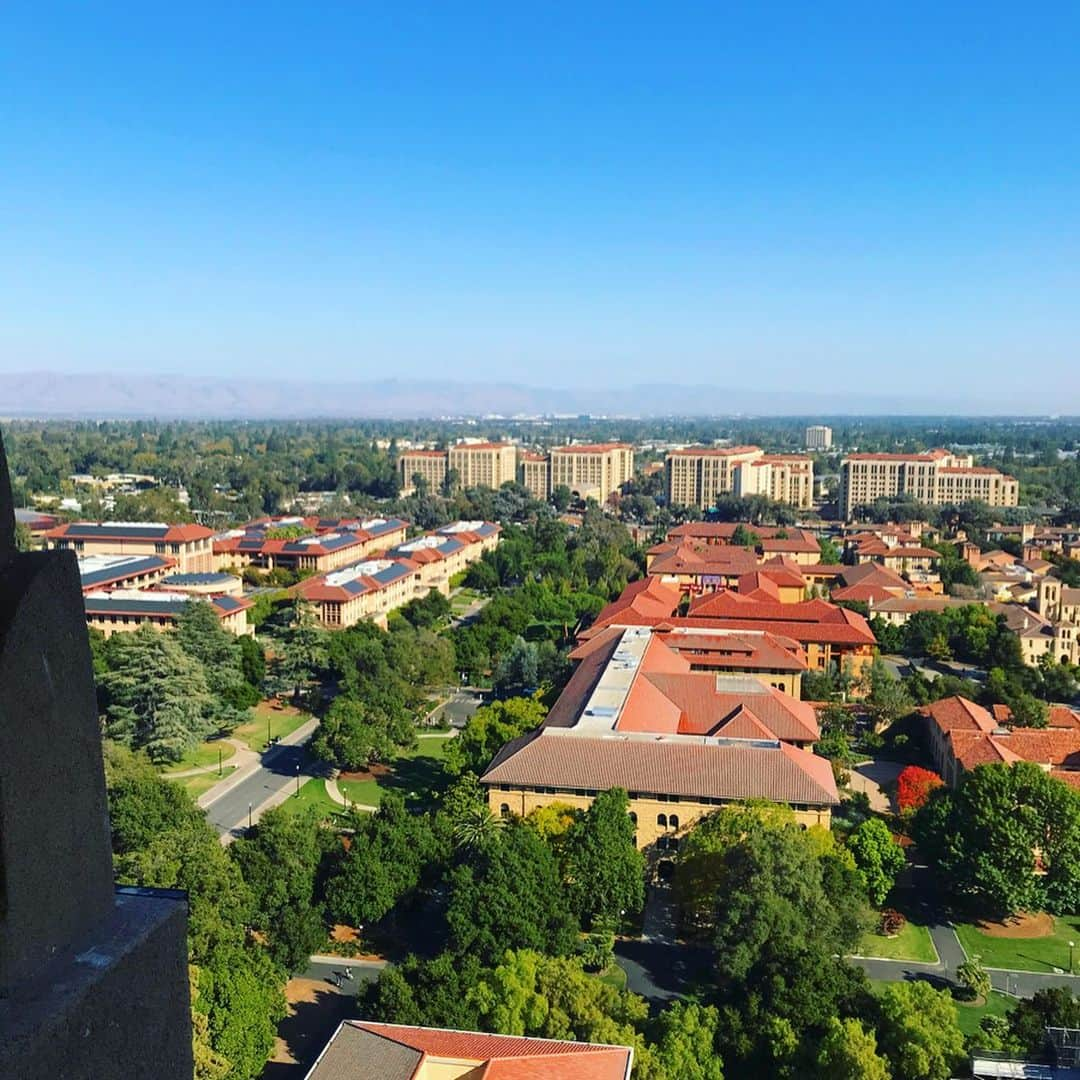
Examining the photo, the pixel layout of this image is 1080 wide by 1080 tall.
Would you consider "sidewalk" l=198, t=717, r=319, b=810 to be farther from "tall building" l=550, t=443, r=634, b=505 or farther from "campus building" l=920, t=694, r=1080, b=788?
"tall building" l=550, t=443, r=634, b=505

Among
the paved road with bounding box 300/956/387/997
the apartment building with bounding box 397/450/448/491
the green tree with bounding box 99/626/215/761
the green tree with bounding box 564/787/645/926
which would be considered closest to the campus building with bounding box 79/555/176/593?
the green tree with bounding box 99/626/215/761

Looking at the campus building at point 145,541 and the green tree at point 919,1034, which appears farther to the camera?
the campus building at point 145,541

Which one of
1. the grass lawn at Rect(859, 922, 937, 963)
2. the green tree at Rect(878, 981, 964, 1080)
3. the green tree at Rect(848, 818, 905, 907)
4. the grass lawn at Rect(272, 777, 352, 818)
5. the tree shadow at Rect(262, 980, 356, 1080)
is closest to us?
the green tree at Rect(878, 981, 964, 1080)

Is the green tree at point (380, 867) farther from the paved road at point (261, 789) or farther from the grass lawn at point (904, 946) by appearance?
the grass lawn at point (904, 946)

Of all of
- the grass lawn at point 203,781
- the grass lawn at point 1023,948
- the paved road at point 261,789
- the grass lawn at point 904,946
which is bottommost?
the grass lawn at point 1023,948

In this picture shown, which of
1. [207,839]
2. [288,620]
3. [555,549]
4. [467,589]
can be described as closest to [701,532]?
[555,549]

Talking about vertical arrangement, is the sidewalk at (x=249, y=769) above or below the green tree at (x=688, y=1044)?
below

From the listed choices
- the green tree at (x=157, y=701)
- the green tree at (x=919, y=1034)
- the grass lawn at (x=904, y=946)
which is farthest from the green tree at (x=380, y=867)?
the green tree at (x=157, y=701)
